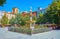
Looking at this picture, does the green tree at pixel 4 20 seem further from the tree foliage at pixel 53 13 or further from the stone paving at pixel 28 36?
the tree foliage at pixel 53 13

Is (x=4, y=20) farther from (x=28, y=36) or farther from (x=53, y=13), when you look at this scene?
(x=53, y=13)

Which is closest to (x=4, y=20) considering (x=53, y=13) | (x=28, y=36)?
(x=28, y=36)

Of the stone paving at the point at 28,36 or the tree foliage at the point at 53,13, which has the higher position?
the tree foliage at the point at 53,13

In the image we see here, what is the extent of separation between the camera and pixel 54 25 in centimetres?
181

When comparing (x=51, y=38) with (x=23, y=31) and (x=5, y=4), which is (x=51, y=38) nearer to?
(x=23, y=31)

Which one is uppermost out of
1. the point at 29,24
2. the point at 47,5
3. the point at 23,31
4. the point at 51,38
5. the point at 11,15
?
the point at 47,5

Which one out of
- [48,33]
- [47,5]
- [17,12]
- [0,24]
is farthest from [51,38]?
[0,24]

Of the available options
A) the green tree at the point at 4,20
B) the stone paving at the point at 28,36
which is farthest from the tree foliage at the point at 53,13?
the green tree at the point at 4,20

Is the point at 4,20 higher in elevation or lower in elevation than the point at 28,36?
higher

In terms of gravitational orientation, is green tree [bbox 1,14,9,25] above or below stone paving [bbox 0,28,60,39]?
above

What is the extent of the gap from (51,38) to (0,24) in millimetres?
831

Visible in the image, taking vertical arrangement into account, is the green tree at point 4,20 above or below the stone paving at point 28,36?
above

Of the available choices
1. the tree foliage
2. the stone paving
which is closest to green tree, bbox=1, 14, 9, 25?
the stone paving

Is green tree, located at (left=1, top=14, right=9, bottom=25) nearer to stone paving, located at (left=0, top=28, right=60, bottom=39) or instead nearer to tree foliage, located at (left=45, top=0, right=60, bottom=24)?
stone paving, located at (left=0, top=28, right=60, bottom=39)
